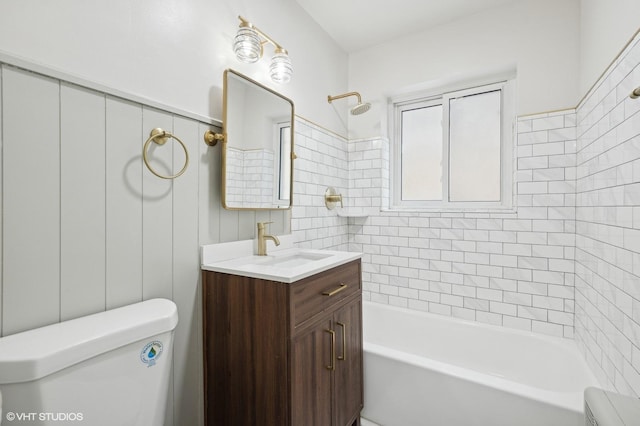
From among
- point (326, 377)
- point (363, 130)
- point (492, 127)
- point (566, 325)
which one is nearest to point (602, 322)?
point (566, 325)

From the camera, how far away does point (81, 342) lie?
0.78 metres

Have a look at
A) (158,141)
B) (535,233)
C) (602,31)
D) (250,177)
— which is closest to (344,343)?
(250,177)

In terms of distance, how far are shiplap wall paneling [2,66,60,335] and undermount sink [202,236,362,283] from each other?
1.81ft

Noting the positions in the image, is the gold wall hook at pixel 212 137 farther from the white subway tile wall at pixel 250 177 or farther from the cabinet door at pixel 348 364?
the cabinet door at pixel 348 364

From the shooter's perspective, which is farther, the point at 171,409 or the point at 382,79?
A: the point at 382,79

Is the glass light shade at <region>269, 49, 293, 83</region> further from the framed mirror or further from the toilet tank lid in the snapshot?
the toilet tank lid

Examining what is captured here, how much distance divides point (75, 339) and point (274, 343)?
0.62m

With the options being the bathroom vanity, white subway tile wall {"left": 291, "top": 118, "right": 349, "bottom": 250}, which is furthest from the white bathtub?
white subway tile wall {"left": 291, "top": 118, "right": 349, "bottom": 250}

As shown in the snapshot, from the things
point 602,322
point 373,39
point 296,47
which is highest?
point 373,39

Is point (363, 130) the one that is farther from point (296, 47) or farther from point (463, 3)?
point (463, 3)

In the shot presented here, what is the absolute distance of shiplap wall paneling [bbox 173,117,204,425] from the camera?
4.17 ft

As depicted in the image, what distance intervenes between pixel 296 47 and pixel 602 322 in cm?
232

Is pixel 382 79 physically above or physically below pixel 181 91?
above

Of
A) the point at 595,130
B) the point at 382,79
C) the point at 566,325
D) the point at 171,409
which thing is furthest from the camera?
the point at 382,79
